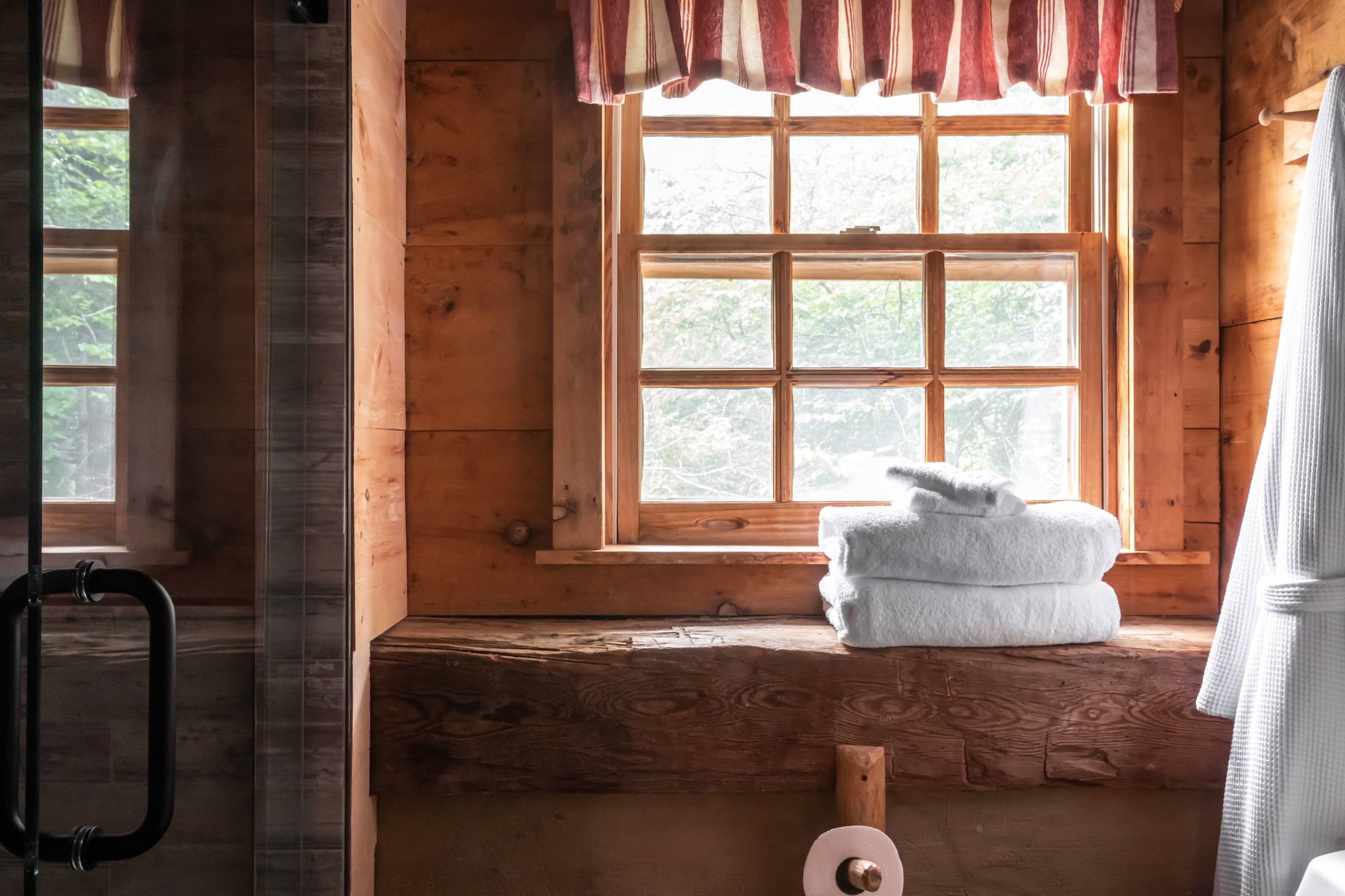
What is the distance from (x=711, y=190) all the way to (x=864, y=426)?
531 millimetres

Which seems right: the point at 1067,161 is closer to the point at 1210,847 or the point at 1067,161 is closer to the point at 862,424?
the point at 862,424

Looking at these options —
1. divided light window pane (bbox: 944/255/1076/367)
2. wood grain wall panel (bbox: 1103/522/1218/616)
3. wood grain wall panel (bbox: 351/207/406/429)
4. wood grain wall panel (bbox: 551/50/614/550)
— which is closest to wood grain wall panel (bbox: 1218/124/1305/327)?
divided light window pane (bbox: 944/255/1076/367)

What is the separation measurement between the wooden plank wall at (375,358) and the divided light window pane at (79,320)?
481 mm

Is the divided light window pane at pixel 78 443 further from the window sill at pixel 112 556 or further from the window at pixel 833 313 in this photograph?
the window at pixel 833 313

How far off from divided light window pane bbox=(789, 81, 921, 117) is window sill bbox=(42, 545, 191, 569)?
127 cm

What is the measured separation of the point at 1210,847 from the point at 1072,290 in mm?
981

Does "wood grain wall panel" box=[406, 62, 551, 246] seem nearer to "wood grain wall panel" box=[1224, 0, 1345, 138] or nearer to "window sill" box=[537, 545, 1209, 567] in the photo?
"window sill" box=[537, 545, 1209, 567]

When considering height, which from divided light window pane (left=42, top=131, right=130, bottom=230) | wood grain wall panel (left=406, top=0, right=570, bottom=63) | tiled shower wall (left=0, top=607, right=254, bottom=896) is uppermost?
wood grain wall panel (left=406, top=0, right=570, bottom=63)

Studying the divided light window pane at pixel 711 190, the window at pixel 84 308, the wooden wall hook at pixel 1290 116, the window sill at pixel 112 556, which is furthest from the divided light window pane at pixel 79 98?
the wooden wall hook at pixel 1290 116

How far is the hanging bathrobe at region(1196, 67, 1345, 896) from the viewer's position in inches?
43.4

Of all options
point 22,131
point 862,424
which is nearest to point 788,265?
point 862,424

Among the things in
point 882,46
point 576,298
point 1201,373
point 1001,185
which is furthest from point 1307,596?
point 576,298

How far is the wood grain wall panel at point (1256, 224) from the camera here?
52.4 inches

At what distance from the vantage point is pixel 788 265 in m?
1.52
